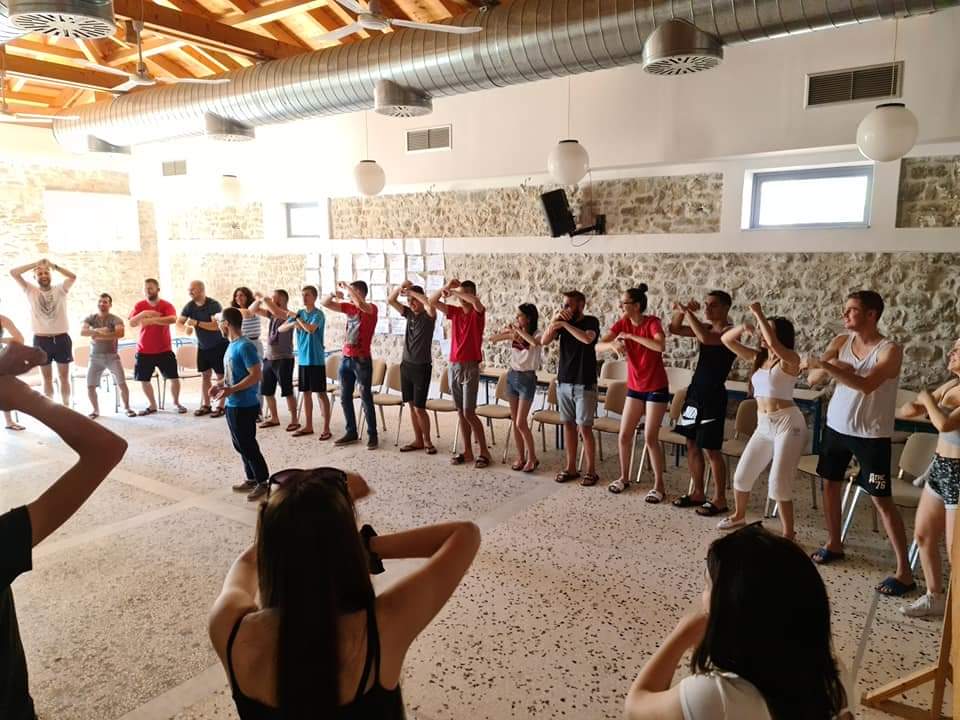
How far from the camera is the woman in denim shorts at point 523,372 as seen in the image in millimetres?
5684

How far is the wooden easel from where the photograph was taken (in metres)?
2.41

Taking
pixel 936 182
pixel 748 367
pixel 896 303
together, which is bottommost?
pixel 748 367

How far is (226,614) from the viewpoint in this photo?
1.21m

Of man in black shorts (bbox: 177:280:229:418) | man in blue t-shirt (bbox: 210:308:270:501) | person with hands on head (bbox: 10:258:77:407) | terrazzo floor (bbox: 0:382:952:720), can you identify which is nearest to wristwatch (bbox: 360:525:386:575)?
terrazzo floor (bbox: 0:382:952:720)

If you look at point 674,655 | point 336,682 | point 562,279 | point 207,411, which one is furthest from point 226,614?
point 207,411

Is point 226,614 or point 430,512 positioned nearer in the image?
point 226,614

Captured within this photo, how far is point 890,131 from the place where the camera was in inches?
175

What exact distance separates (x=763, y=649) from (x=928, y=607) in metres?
2.92

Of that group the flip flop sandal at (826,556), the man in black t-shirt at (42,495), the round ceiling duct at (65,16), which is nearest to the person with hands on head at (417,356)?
the round ceiling duct at (65,16)

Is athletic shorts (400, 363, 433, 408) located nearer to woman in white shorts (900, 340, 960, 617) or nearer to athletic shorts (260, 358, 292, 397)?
athletic shorts (260, 358, 292, 397)

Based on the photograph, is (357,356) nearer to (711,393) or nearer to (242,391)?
(242,391)

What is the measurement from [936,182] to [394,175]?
5489mm

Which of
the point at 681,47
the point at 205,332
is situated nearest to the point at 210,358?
the point at 205,332

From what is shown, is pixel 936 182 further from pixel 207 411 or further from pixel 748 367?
pixel 207 411
